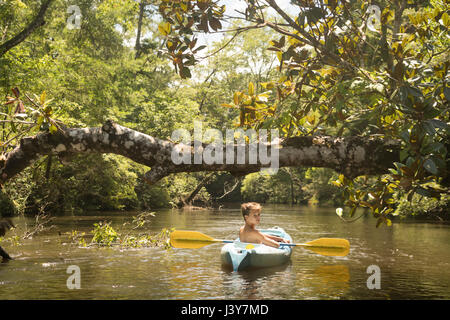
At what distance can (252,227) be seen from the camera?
27.5ft

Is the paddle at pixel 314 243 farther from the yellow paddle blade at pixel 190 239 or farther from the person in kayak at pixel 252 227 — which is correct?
the person in kayak at pixel 252 227

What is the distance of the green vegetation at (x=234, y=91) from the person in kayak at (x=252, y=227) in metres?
2.21

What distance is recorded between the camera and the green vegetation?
434cm

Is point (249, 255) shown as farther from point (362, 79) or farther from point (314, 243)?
point (362, 79)

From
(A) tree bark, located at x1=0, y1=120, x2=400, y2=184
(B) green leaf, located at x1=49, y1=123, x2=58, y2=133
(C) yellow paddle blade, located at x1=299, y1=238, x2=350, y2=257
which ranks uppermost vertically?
(B) green leaf, located at x1=49, y1=123, x2=58, y2=133

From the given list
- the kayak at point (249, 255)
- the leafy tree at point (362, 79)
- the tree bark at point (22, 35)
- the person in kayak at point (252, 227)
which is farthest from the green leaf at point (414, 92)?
the tree bark at point (22, 35)

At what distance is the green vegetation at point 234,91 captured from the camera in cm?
434

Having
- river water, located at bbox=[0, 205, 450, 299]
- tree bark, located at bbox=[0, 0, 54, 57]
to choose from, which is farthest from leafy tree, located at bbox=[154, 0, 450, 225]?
tree bark, located at bbox=[0, 0, 54, 57]

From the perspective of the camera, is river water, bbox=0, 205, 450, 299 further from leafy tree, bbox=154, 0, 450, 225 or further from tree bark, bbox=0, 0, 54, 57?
tree bark, bbox=0, 0, 54, 57

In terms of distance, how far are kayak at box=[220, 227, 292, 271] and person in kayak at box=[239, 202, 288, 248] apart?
165 millimetres

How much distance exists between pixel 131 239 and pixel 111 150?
23.2 ft

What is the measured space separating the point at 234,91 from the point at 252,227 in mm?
3588
